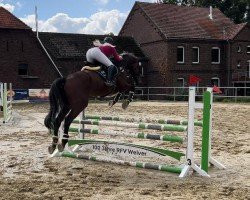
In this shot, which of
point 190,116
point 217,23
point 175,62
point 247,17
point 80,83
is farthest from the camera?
point 247,17

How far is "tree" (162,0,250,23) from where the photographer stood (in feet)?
208

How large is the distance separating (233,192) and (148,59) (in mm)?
38939

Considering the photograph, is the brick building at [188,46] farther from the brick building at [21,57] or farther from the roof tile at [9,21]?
the roof tile at [9,21]

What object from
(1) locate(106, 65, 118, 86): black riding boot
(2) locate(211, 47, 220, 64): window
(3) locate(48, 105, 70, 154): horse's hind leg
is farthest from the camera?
(2) locate(211, 47, 220, 64): window

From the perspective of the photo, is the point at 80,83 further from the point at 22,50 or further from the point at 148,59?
the point at 148,59

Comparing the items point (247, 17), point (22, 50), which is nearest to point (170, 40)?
point (22, 50)

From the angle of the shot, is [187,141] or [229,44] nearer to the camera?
[187,141]

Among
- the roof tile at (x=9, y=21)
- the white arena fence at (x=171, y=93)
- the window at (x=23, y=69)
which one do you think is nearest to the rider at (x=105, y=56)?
the white arena fence at (x=171, y=93)

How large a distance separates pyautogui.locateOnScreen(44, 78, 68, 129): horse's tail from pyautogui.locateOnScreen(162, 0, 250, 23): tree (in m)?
57.9

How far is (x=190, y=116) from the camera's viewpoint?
7.43 metres

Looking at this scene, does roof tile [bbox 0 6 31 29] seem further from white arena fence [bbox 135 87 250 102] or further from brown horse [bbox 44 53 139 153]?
brown horse [bbox 44 53 139 153]

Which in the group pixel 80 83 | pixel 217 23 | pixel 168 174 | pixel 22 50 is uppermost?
pixel 217 23

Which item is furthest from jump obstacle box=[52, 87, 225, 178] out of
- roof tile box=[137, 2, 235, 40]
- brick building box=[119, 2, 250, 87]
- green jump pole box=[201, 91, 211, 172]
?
roof tile box=[137, 2, 235, 40]

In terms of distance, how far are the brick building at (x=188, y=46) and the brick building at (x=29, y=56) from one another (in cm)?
755
